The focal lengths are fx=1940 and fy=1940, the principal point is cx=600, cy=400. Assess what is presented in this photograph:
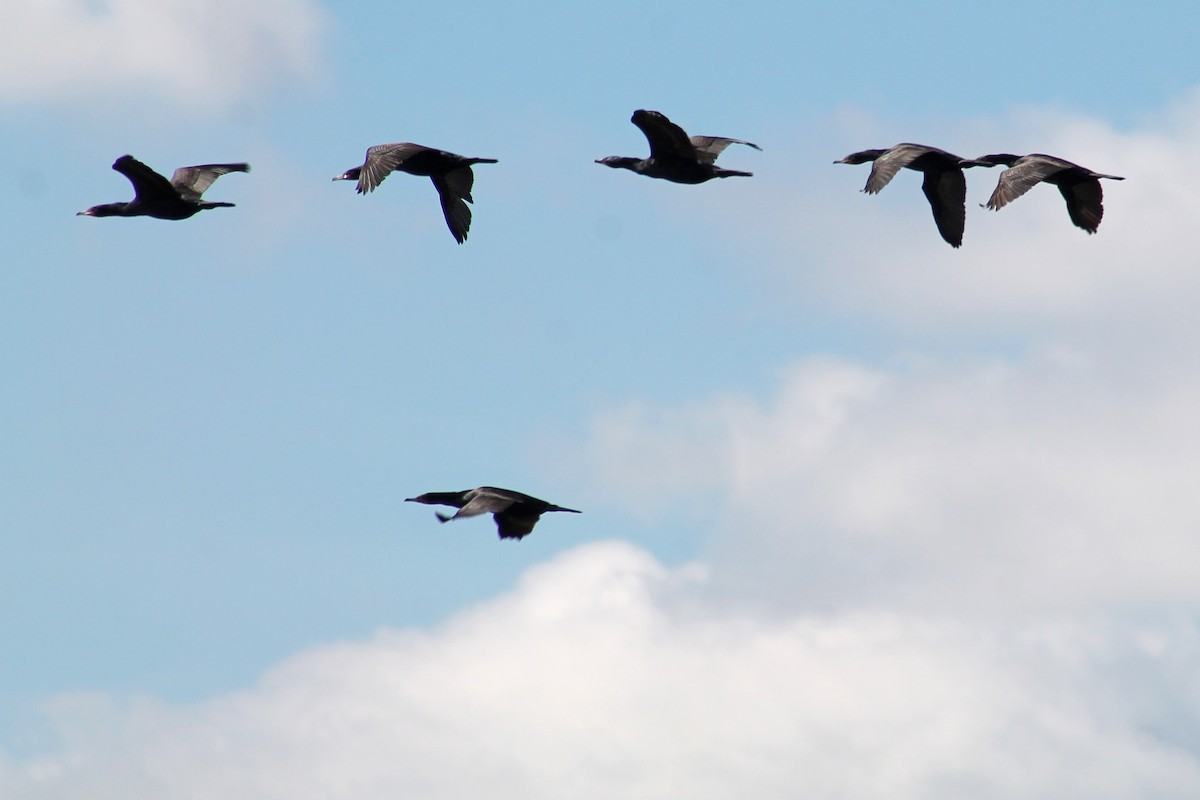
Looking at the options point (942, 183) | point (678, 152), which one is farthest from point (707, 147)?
point (942, 183)

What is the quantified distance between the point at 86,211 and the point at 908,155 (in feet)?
53.5

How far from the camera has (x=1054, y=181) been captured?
36.0 metres

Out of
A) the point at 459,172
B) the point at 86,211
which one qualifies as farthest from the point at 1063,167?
the point at 86,211

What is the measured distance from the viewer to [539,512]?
30094mm

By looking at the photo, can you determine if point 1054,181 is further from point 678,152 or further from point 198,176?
point 198,176

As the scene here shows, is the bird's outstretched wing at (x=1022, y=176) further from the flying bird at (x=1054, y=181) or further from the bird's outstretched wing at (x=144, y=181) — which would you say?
the bird's outstretched wing at (x=144, y=181)

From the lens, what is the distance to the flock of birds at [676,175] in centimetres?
3512

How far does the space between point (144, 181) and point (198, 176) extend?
2.17 metres

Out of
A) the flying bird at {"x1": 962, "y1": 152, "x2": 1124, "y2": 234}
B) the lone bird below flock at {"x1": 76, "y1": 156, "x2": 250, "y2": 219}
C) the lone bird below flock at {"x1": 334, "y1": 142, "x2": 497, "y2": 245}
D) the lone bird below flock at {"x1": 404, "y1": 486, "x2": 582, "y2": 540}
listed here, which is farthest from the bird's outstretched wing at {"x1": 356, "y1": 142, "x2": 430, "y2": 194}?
the flying bird at {"x1": 962, "y1": 152, "x2": 1124, "y2": 234}

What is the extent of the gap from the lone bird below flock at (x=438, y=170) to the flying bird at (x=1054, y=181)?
9.51 meters

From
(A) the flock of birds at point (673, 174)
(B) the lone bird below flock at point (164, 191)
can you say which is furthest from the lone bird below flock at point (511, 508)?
(B) the lone bird below flock at point (164, 191)

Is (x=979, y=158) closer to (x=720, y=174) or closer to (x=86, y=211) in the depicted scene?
(x=720, y=174)

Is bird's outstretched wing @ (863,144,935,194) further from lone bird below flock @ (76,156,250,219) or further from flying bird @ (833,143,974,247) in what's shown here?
lone bird below flock @ (76,156,250,219)

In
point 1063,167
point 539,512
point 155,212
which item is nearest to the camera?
point 539,512
